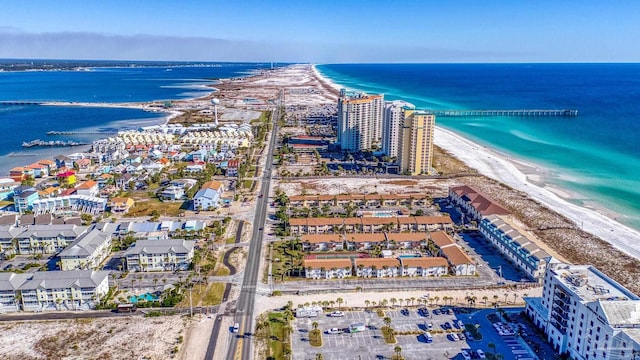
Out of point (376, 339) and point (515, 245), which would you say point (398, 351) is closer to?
point (376, 339)

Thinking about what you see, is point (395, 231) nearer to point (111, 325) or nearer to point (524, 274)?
point (524, 274)

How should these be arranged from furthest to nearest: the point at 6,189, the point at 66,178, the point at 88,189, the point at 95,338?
1. the point at 66,178
2. the point at 6,189
3. the point at 88,189
4. the point at 95,338

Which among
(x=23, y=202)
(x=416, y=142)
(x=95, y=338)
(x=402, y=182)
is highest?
(x=416, y=142)

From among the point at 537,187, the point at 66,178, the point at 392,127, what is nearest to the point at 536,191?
the point at 537,187

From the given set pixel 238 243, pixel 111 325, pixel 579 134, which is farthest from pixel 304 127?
pixel 111 325

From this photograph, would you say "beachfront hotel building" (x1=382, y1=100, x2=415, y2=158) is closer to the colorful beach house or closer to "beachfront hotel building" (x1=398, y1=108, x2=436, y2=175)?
"beachfront hotel building" (x1=398, y1=108, x2=436, y2=175)

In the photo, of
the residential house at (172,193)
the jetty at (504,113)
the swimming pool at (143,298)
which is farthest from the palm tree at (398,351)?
the jetty at (504,113)
